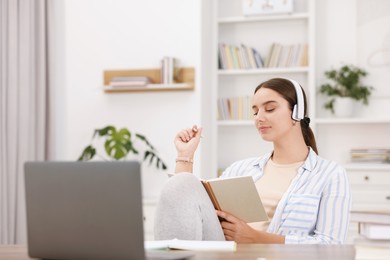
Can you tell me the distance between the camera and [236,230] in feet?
6.20

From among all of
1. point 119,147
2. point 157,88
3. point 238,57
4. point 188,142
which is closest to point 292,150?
point 188,142

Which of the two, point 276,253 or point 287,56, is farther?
point 287,56

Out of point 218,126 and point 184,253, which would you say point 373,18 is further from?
point 184,253

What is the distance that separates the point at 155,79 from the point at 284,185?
7.59 feet

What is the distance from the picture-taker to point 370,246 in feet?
7.86

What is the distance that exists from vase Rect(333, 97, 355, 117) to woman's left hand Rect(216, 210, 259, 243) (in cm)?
263

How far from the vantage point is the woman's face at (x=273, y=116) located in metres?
2.20

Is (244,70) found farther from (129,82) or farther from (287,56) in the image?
(129,82)

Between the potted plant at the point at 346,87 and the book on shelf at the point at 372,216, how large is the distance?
6.23 ft

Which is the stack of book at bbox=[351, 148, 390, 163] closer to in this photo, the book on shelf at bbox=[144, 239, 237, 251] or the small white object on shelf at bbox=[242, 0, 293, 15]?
the small white object on shelf at bbox=[242, 0, 293, 15]

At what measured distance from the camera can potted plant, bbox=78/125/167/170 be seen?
4.04 meters

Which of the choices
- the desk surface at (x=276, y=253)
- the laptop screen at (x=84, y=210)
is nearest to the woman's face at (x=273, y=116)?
the desk surface at (x=276, y=253)

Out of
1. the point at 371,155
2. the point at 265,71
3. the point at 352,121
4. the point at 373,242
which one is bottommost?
the point at 373,242

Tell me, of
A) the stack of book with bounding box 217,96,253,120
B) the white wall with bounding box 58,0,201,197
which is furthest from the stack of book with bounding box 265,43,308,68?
the white wall with bounding box 58,0,201,197
